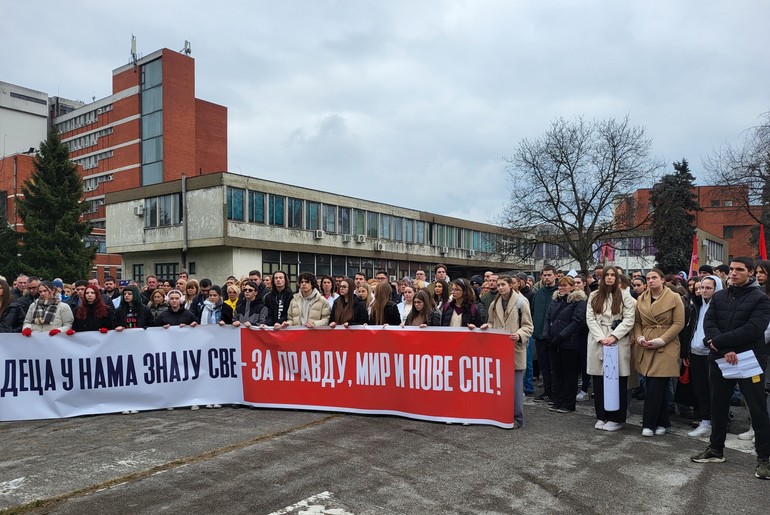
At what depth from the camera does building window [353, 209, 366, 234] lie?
4919cm

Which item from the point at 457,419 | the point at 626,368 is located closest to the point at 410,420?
the point at 457,419

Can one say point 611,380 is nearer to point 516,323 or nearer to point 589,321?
point 589,321

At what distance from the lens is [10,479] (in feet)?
17.9

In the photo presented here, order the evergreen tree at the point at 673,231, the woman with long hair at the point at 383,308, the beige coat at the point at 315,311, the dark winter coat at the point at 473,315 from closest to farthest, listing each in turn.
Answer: the dark winter coat at the point at 473,315 → the woman with long hair at the point at 383,308 → the beige coat at the point at 315,311 → the evergreen tree at the point at 673,231

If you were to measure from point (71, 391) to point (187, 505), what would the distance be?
4.71 m

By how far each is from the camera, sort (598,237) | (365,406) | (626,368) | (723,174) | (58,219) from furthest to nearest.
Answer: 1. (58,219)
2. (598,237)
3. (723,174)
4. (365,406)
5. (626,368)

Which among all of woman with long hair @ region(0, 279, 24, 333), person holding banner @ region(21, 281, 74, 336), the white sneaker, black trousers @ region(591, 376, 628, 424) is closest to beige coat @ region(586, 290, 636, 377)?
black trousers @ region(591, 376, 628, 424)

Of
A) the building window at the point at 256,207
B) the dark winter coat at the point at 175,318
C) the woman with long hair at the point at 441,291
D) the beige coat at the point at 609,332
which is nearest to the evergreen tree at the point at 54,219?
the building window at the point at 256,207

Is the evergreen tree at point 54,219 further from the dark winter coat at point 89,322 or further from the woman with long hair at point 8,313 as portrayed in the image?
the dark winter coat at point 89,322

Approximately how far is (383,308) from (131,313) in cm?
414

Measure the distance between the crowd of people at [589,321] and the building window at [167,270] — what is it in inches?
1337

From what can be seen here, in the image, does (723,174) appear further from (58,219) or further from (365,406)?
(58,219)

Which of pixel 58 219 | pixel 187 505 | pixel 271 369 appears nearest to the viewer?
pixel 187 505

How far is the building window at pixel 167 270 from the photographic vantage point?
4244cm
